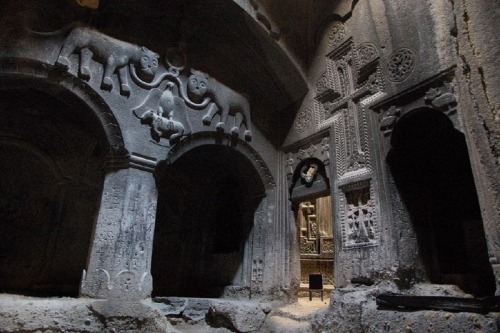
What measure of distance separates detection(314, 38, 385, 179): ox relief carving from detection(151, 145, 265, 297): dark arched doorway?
1709 mm

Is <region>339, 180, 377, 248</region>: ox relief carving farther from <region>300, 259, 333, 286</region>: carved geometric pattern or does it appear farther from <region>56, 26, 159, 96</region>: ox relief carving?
<region>300, 259, 333, 286</region>: carved geometric pattern

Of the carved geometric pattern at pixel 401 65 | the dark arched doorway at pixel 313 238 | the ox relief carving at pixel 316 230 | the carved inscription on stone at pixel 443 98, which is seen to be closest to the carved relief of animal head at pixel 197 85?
the dark arched doorway at pixel 313 238

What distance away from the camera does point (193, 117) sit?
5.29 meters

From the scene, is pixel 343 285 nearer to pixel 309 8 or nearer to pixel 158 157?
pixel 158 157

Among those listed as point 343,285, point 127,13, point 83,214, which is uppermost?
point 127,13

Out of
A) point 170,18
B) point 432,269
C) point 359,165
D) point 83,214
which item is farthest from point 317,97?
point 83,214

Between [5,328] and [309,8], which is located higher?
[309,8]

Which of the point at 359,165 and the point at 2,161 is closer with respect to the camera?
the point at 359,165

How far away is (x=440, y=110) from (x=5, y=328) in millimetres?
4885

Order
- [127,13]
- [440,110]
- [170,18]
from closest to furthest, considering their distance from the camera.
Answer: [440,110], [127,13], [170,18]

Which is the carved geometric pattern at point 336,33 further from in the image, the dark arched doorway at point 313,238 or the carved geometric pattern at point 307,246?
the carved geometric pattern at point 307,246

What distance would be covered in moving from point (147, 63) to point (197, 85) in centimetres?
82

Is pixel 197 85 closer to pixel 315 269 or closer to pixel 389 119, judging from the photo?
pixel 389 119

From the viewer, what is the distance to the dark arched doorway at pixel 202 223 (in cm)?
620
